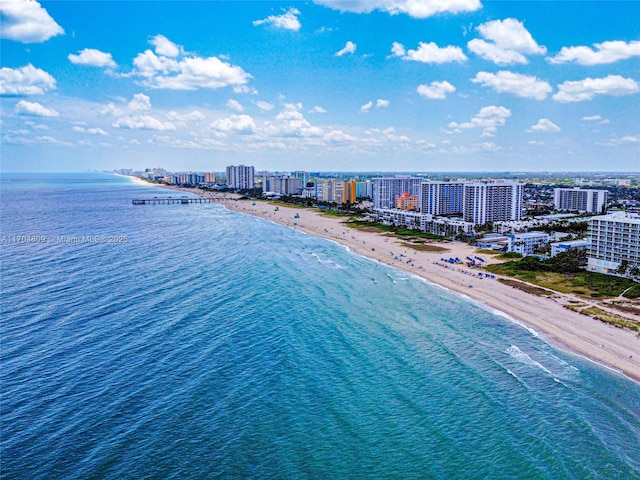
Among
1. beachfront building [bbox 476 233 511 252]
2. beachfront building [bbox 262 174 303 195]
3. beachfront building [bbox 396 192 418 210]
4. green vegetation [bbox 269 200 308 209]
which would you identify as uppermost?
beachfront building [bbox 262 174 303 195]

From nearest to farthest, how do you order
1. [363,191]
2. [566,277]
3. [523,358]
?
1. [523,358]
2. [566,277]
3. [363,191]

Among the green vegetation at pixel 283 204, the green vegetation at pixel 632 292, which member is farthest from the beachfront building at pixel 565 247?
the green vegetation at pixel 283 204

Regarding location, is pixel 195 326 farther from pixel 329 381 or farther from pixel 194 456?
pixel 194 456

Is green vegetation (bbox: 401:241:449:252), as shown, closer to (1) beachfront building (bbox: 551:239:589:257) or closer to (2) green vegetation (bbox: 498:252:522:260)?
(2) green vegetation (bbox: 498:252:522:260)

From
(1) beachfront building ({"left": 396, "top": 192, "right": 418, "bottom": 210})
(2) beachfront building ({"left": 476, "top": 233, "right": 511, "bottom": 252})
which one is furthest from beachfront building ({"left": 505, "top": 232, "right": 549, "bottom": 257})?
(1) beachfront building ({"left": 396, "top": 192, "right": 418, "bottom": 210})

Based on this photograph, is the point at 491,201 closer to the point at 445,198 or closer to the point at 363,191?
the point at 445,198

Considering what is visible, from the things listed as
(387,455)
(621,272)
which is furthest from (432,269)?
(387,455)

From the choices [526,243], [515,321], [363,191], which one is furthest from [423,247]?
[363,191]

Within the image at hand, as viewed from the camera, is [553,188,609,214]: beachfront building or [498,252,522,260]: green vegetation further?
[553,188,609,214]: beachfront building
